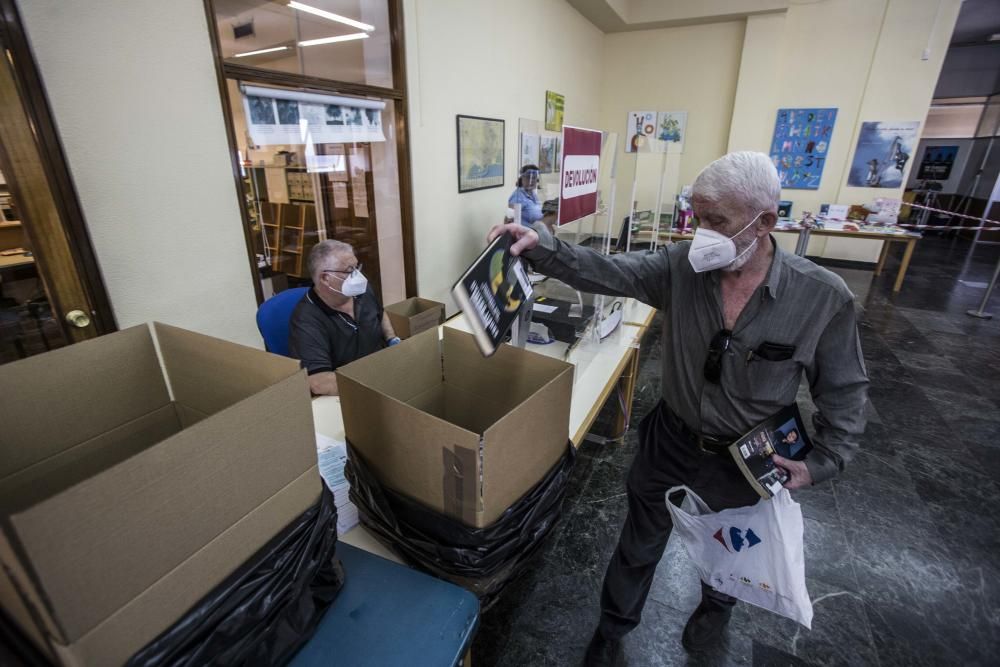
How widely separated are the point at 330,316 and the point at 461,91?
268cm

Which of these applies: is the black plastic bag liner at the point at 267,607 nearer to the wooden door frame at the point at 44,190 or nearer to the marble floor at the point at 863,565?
the marble floor at the point at 863,565

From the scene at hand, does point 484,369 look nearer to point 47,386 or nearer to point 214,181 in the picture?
point 47,386

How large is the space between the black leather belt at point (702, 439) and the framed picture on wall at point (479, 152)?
316 cm

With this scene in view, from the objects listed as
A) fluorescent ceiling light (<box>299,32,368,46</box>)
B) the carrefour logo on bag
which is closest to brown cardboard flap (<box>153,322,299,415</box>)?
the carrefour logo on bag

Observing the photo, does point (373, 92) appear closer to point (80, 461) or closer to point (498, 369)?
point (498, 369)

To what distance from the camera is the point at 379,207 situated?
3477 millimetres

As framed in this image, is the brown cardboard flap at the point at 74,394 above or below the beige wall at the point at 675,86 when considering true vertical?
below

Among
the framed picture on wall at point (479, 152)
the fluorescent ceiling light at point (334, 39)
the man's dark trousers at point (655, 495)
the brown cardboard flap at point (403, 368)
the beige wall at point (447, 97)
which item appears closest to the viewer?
the brown cardboard flap at point (403, 368)

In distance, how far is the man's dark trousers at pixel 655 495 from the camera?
1.28 m

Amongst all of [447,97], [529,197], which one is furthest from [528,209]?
[447,97]

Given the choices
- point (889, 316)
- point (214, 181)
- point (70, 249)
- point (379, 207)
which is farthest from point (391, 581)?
point (889, 316)

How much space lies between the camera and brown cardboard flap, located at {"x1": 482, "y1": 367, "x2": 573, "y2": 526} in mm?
804

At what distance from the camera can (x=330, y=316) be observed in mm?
1871

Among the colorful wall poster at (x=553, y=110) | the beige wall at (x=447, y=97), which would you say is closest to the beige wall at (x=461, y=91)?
the beige wall at (x=447, y=97)
